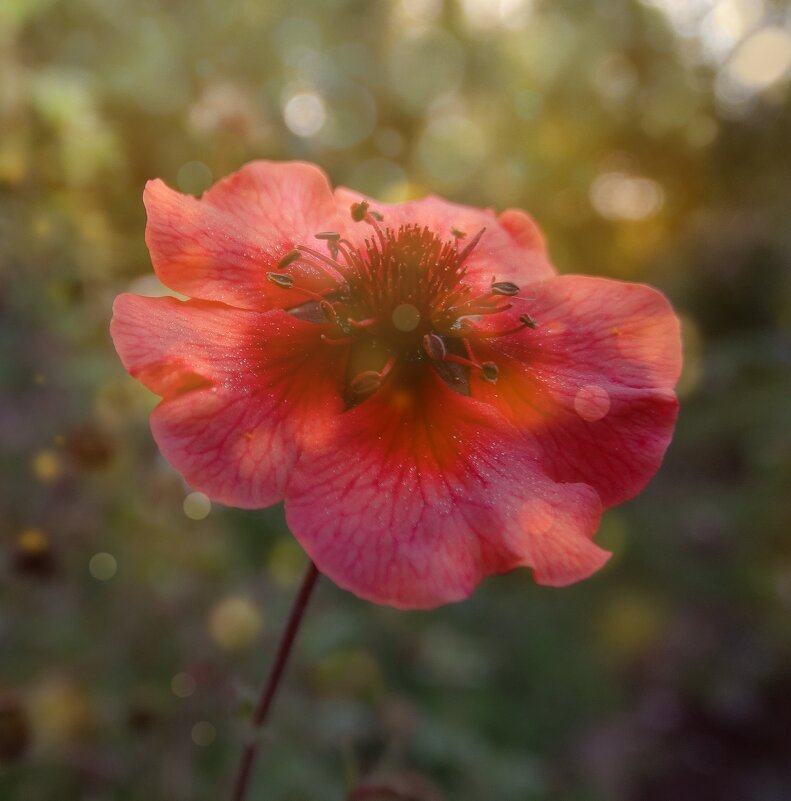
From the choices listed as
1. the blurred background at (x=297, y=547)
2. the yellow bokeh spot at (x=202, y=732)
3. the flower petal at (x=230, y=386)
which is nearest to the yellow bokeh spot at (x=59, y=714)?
the blurred background at (x=297, y=547)

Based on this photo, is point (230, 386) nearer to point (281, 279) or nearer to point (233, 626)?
point (281, 279)

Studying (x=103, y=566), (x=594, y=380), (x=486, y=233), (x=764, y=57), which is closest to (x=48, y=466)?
(x=103, y=566)

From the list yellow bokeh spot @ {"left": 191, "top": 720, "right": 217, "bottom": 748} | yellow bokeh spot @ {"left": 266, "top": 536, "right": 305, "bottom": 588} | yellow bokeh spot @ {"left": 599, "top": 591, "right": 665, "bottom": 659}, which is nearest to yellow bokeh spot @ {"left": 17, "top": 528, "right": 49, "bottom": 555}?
yellow bokeh spot @ {"left": 191, "top": 720, "right": 217, "bottom": 748}

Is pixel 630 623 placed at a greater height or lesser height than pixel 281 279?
lesser

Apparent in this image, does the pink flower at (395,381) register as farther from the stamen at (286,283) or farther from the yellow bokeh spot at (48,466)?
the yellow bokeh spot at (48,466)

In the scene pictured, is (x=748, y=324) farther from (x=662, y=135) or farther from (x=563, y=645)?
(x=662, y=135)

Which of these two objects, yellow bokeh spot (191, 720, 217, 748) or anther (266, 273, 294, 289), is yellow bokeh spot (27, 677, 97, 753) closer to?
yellow bokeh spot (191, 720, 217, 748)

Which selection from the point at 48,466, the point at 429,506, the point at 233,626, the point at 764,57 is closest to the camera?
the point at 429,506
